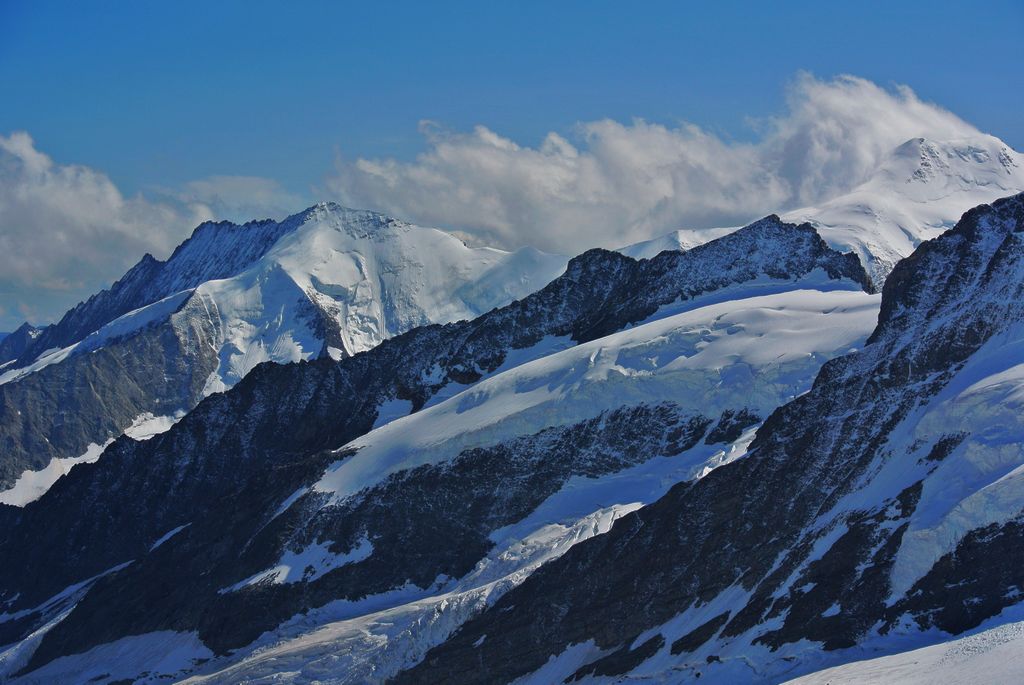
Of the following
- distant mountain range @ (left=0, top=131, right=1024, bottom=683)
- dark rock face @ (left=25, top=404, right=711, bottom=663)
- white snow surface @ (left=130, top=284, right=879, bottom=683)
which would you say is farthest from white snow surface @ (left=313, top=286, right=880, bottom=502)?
dark rock face @ (left=25, top=404, right=711, bottom=663)

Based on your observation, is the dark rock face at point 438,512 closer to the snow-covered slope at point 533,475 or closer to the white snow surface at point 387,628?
the snow-covered slope at point 533,475

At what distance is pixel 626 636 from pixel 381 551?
1962 inches

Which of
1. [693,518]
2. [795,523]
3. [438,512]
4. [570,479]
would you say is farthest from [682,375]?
[795,523]

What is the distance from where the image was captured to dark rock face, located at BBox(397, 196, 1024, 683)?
124250mm

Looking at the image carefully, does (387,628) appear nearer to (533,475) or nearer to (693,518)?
(533,475)

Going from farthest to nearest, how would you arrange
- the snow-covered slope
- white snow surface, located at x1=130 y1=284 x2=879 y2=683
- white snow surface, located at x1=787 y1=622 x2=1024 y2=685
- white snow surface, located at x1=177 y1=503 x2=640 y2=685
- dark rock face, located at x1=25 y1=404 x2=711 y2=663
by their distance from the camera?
dark rock face, located at x1=25 y1=404 x2=711 y2=663
the snow-covered slope
white snow surface, located at x1=130 y1=284 x2=879 y2=683
white snow surface, located at x1=177 y1=503 x2=640 y2=685
white snow surface, located at x1=787 y1=622 x2=1024 y2=685

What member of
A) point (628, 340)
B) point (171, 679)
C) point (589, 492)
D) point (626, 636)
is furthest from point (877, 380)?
point (171, 679)

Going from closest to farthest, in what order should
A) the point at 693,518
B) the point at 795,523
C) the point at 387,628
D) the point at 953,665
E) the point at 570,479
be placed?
the point at 953,665 < the point at 795,523 < the point at 693,518 < the point at 387,628 < the point at 570,479

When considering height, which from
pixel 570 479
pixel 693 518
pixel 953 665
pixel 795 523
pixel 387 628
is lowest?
A: pixel 953 665

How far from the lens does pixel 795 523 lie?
138875 millimetres

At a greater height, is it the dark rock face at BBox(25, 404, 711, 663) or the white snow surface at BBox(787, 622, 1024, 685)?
the dark rock face at BBox(25, 404, 711, 663)

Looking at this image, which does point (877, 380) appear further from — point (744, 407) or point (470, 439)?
point (470, 439)

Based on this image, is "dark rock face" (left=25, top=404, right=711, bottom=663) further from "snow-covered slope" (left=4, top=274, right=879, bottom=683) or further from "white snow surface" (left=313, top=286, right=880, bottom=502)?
"white snow surface" (left=313, top=286, right=880, bottom=502)

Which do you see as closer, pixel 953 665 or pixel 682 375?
pixel 953 665
